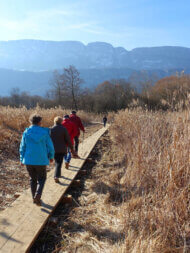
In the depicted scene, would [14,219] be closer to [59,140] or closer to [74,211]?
[74,211]

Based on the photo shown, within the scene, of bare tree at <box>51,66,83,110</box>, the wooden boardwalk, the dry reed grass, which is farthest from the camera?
bare tree at <box>51,66,83,110</box>

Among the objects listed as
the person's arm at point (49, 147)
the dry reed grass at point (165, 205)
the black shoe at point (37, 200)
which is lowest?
the black shoe at point (37, 200)

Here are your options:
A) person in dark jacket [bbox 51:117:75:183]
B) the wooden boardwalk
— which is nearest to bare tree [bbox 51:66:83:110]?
person in dark jacket [bbox 51:117:75:183]

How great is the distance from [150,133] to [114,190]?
1378mm

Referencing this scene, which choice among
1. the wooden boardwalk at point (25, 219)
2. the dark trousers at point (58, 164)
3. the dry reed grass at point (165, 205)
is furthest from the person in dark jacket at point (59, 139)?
the dry reed grass at point (165, 205)

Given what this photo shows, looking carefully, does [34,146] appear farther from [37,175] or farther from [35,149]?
[37,175]

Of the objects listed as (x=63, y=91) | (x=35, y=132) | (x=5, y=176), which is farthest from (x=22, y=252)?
(x=63, y=91)

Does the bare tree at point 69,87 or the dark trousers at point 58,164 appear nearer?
the dark trousers at point 58,164

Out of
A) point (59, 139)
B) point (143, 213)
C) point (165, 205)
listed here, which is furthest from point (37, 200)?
point (165, 205)

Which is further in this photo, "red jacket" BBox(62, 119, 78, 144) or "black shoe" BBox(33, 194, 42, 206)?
"red jacket" BBox(62, 119, 78, 144)

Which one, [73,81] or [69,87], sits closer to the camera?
[73,81]

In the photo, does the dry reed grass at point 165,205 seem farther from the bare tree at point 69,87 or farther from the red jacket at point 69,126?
the bare tree at point 69,87

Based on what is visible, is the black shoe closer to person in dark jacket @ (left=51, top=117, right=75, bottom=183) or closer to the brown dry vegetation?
the brown dry vegetation

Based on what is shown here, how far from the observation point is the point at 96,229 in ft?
9.73
